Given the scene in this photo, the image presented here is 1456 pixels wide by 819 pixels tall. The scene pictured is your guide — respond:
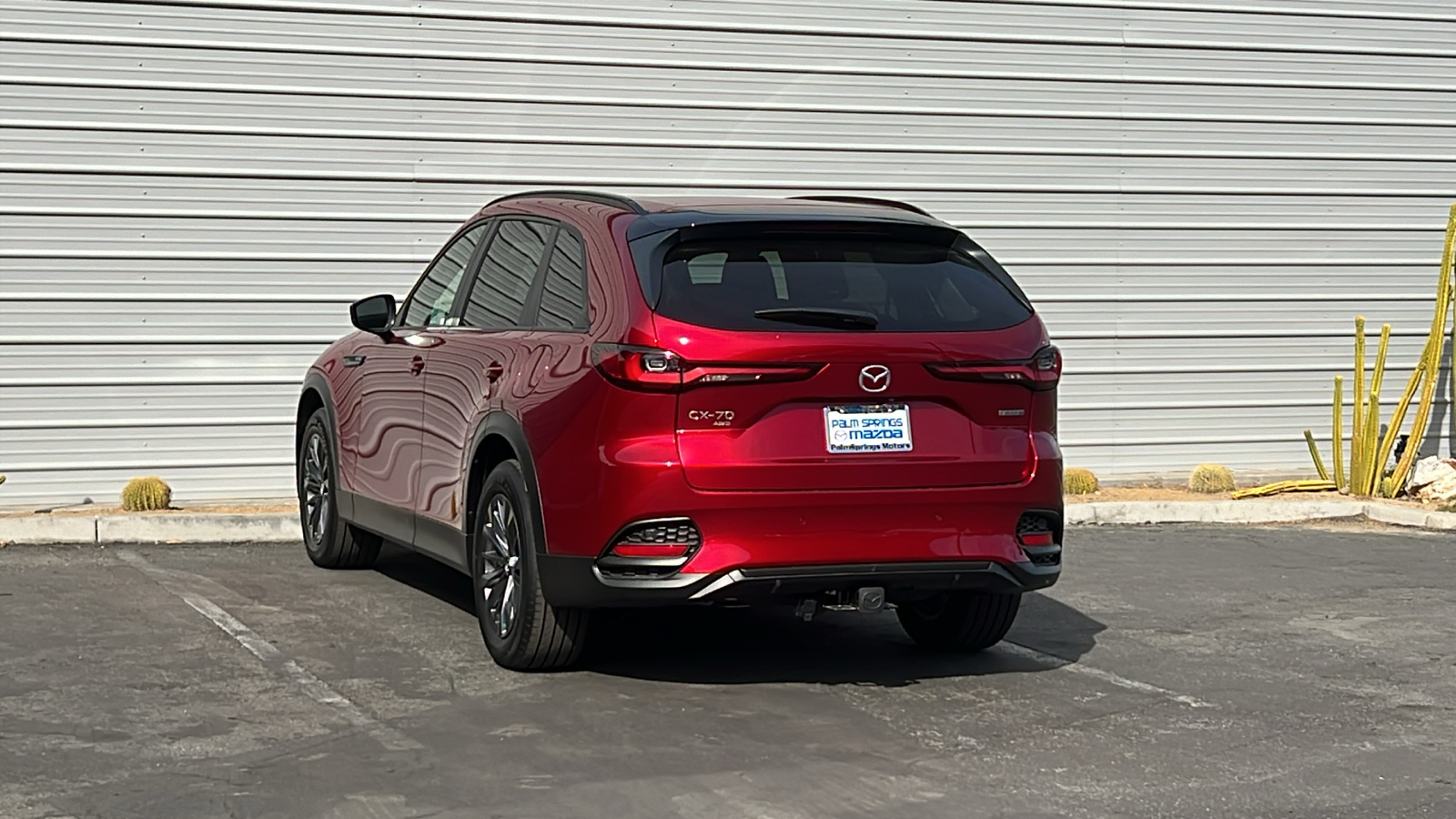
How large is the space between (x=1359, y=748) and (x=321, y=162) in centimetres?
805

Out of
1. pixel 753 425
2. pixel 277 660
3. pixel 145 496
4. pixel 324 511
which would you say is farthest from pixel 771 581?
pixel 145 496

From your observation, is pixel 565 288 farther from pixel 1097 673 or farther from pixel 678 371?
pixel 1097 673

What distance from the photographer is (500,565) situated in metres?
7.53

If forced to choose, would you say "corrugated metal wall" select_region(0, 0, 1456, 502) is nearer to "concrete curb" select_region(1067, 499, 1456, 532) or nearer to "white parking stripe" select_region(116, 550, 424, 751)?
"concrete curb" select_region(1067, 499, 1456, 532)

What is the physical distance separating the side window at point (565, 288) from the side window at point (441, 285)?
1.04 metres

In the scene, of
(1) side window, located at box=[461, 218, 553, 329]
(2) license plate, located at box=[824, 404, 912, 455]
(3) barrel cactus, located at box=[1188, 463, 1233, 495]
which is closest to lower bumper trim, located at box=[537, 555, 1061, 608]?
(2) license plate, located at box=[824, 404, 912, 455]

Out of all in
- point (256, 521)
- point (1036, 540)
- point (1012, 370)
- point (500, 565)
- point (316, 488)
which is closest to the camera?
point (1012, 370)

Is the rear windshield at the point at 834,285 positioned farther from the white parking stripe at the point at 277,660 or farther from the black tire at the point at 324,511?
the black tire at the point at 324,511

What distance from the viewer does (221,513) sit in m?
11.2

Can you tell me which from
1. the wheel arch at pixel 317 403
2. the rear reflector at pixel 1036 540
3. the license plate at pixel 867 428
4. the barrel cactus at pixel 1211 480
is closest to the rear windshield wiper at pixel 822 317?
the license plate at pixel 867 428

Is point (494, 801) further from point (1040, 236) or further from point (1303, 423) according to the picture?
point (1303, 423)

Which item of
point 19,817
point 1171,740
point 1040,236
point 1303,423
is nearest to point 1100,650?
point 1171,740

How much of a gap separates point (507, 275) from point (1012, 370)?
225cm

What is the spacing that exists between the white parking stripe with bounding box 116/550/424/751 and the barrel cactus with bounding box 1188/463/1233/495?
7015mm
